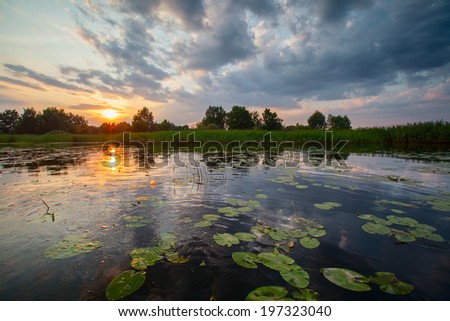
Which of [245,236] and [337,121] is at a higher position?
[337,121]

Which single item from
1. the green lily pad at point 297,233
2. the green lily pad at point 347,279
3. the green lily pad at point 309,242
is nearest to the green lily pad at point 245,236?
the green lily pad at point 297,233

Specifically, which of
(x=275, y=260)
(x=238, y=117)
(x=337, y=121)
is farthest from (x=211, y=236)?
(x=337, y=121)

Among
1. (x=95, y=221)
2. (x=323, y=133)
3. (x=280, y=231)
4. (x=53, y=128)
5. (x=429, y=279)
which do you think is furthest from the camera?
(x=53, y=128)

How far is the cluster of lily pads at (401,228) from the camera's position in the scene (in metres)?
3.25

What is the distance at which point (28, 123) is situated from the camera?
230ft

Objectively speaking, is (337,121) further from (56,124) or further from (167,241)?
(56,124)

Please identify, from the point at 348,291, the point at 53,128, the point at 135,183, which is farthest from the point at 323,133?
the point at 53,128

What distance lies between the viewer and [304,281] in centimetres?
223

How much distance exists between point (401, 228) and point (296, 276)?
8.22 ft

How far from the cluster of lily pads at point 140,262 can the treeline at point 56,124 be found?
61973 mm
